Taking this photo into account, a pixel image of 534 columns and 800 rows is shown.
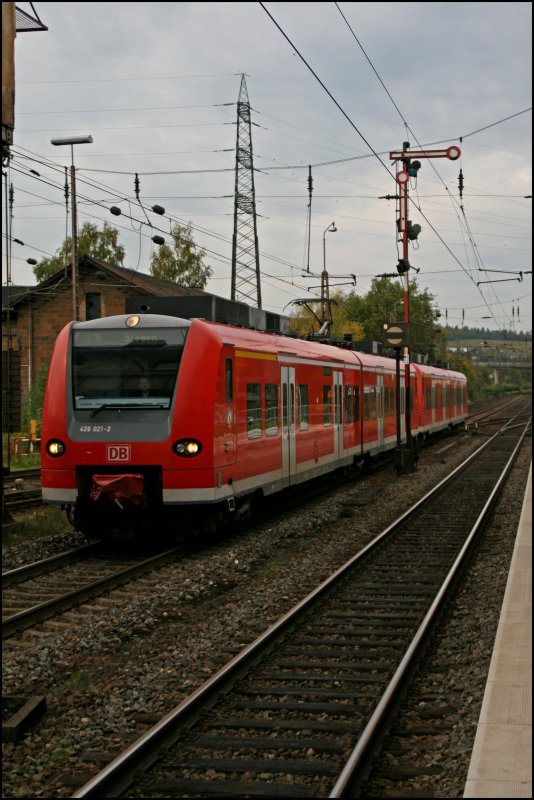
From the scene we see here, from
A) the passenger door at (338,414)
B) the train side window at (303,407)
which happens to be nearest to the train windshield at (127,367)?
the train side window at (303,407)

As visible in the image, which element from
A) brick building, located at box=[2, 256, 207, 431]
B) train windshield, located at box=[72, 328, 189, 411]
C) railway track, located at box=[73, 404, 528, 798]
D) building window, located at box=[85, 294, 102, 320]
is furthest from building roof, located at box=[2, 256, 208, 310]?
railway track, located at box=[73, 404, 528, 798]

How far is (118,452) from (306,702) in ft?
18.6

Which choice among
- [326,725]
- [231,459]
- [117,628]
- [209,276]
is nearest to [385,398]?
[231,459]

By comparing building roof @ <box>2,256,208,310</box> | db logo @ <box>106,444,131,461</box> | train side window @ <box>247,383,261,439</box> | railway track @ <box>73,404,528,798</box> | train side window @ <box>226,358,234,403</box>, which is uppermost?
building roof @ <box>2,256,208,310</box>

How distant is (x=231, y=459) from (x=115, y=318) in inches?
91.8

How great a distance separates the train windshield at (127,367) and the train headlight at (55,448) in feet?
1.63

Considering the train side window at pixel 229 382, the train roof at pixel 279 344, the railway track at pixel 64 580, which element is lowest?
the railway track at pixel 64 580

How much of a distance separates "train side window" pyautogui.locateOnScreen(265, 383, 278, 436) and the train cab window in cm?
189

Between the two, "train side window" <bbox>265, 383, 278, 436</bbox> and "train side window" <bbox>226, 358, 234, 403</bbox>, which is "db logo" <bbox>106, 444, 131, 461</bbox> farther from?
"train side window" <bbox>265, 383, 278, 436</bbox>

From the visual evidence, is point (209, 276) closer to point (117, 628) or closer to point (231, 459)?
point (231, 459)

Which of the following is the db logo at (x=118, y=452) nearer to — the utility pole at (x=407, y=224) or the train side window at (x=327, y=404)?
the train side window at (x=327, y=404)

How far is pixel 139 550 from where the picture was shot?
12727mm

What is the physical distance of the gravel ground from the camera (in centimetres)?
579

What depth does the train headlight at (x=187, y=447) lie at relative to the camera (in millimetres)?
11617
